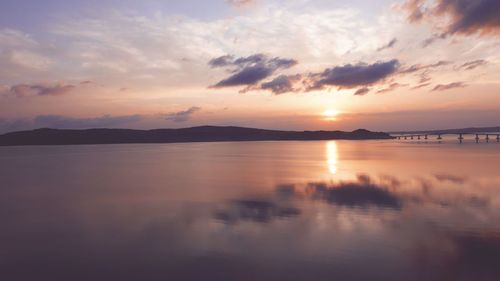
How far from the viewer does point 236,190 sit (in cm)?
2097

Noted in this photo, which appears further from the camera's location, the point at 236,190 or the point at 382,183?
the point at 382,183

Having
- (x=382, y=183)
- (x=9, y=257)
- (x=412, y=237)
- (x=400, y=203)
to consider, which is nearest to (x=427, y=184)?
(x=382, y=183)

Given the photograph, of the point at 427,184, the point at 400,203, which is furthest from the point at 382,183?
the point at 400,203

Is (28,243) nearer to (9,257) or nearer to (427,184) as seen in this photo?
(9,257)

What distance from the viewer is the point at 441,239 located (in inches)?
411

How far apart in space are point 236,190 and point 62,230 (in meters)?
10.1

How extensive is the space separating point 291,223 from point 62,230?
7.07 meters

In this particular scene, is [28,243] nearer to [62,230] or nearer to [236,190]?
[62,230]

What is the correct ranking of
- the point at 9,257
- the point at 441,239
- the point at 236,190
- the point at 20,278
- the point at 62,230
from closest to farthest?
1. the point at 20,278
2. the point at 9,257
3. the point at 441,239
4. the point at 62,230
5. the point at 236,190

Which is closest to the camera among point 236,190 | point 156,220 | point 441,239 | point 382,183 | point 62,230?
point 441,239

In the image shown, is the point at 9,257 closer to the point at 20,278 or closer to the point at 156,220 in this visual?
the point at 20,278

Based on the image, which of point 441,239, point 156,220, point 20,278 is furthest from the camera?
point 156,220

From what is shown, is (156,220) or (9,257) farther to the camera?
(156,220)

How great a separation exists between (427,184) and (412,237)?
1236 cm
